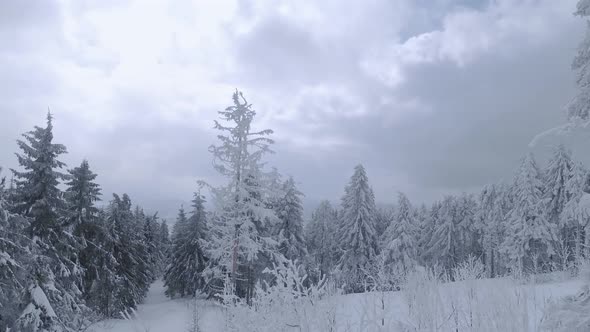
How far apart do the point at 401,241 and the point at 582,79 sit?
30.7 metres

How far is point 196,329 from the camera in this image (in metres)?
16.5

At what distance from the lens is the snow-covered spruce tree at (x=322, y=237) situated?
49.7 metres

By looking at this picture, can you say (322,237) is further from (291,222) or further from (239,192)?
(239,192)

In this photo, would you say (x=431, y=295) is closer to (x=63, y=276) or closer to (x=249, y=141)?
(x=249, y=141)

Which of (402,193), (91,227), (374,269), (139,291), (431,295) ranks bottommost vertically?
(139,291)

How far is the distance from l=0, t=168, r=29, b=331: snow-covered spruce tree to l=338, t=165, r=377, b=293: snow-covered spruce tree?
26.1 meters

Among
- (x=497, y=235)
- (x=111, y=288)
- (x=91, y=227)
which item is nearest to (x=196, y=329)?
(x=91, y=227)

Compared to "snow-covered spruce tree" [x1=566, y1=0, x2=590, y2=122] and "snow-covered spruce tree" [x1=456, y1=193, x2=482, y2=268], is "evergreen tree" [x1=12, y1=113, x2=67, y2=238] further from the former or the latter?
"snow-covered spruce tree" [x1=456, y1=193, x2=482, y2=268]

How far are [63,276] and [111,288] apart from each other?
10524 mm

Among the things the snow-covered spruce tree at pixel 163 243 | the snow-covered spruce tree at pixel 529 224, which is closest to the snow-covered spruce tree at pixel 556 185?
the snow-covered spruce tree at pixel 529 224

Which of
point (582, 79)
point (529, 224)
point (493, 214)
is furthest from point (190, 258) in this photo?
point (582, 79)

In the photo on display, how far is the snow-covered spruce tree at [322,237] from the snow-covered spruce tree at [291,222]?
14.3 meters

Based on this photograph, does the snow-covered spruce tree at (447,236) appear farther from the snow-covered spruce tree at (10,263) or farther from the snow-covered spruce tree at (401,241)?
the snow-covered spruce tree at (10,263)

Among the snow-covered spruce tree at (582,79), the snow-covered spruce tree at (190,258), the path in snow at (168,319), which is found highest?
the snow-covered spruce tree at (582,79)
